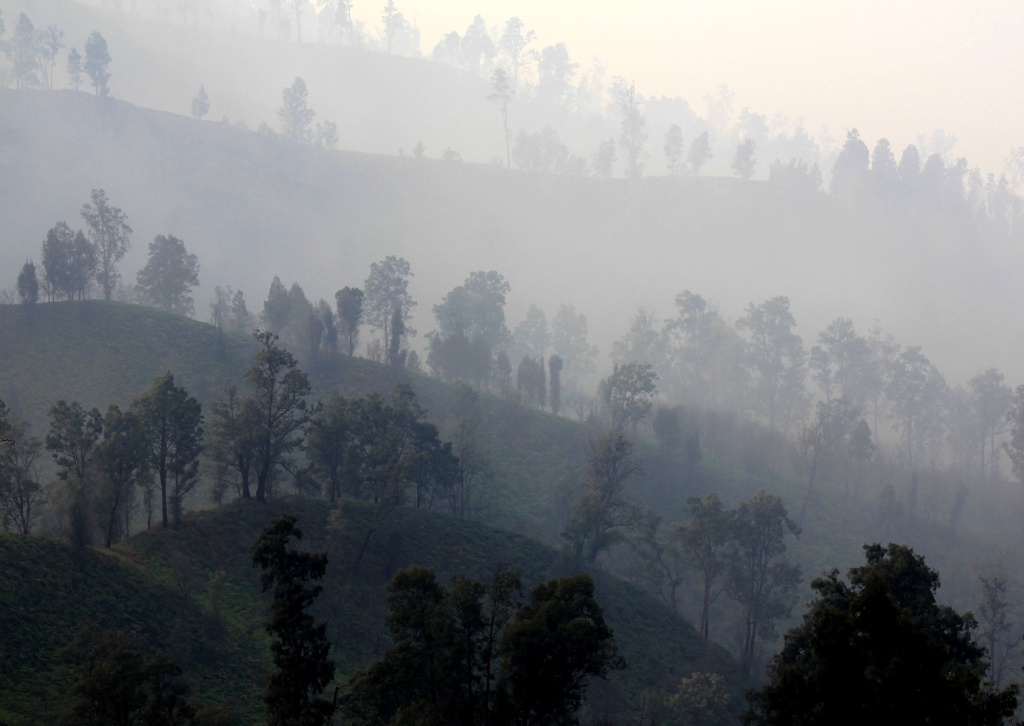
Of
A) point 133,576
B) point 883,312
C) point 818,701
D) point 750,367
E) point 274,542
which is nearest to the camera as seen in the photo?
point 818,701

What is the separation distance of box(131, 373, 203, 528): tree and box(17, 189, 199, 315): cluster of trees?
53.3 m

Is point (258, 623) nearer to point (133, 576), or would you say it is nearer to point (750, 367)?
point (133, 576)

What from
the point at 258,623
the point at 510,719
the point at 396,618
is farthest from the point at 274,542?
the point at 258,623

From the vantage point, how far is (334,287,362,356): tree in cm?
10875

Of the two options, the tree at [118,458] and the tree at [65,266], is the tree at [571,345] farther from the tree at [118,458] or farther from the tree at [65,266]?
the tree at [118,458]

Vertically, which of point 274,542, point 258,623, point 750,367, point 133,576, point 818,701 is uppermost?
point 750,367

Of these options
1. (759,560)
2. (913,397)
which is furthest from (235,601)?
(913,397)

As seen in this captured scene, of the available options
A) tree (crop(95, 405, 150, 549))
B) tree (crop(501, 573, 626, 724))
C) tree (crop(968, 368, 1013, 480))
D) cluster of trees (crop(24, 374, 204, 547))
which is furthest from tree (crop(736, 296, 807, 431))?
tree (crop(501, 573, 626, 724))

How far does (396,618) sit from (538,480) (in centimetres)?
6103

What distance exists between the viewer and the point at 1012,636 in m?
82.9

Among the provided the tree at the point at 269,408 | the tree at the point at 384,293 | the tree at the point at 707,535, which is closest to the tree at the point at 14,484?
the tree at the point at 269,408

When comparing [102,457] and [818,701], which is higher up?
[102,457]

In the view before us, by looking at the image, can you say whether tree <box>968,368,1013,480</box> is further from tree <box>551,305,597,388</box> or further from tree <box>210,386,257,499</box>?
tree <box>210,386,257,499</box>

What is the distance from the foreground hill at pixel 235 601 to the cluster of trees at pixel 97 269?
59.1 metres
